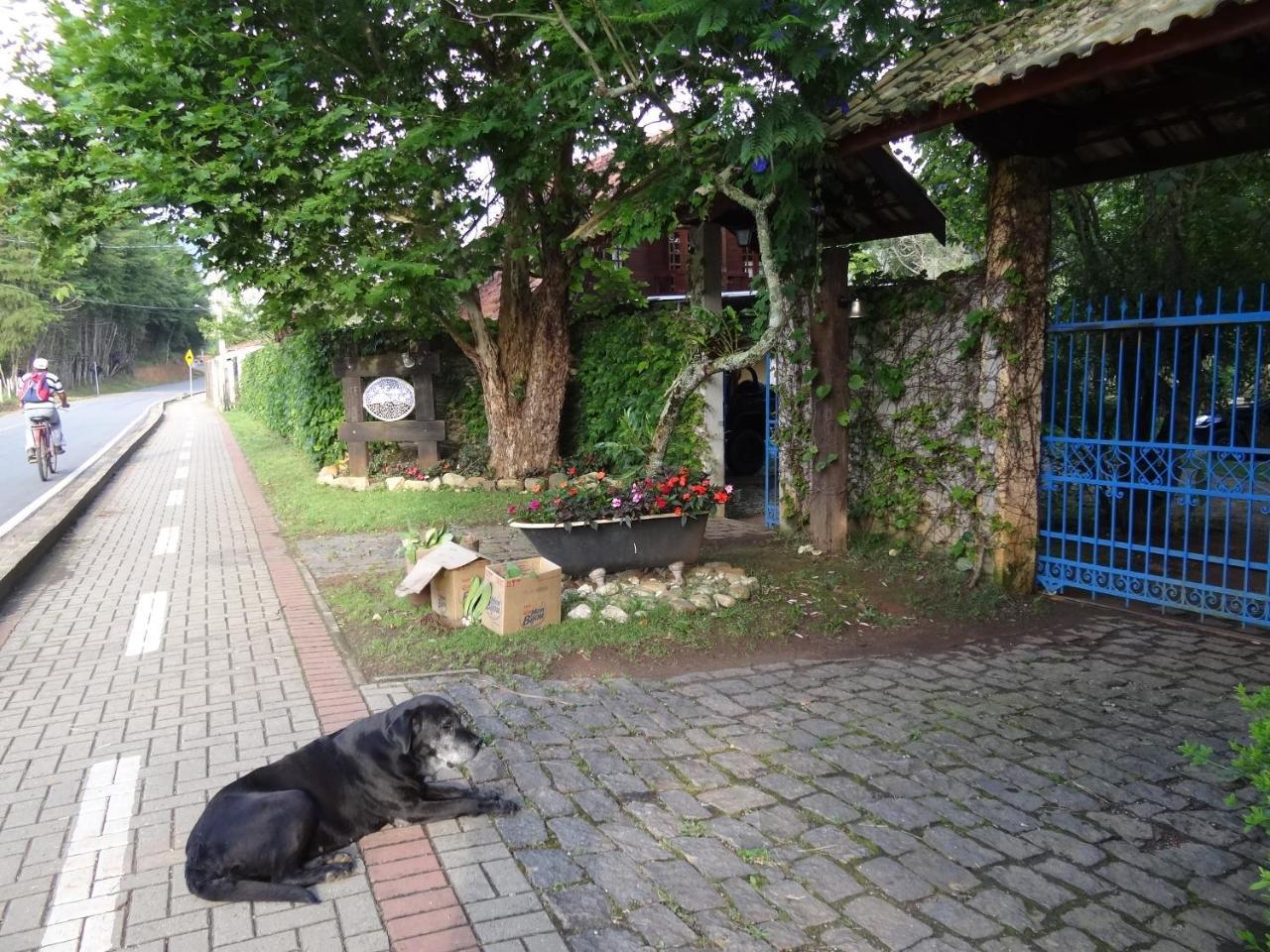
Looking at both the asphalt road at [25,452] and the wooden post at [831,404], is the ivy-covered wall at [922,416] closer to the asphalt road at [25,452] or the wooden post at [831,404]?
the wooden post at [831,404]

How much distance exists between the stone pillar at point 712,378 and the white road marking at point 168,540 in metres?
6.14

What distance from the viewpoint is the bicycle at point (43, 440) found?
1454cm

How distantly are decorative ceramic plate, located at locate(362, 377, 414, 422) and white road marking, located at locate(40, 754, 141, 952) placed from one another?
9143 millimetres

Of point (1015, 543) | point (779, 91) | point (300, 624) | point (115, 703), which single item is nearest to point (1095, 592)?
point (1015, 543)

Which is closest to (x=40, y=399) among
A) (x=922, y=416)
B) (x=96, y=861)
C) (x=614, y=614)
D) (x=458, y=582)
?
(x=458, y=582)

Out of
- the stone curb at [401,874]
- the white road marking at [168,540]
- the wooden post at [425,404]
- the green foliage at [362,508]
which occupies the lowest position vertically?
the stone curb at [401,874]

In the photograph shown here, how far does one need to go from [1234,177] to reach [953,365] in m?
5.54

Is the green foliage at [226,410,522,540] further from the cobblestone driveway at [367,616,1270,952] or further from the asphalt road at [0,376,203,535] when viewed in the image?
the cobblestone driveway at [367,616,1270,952]

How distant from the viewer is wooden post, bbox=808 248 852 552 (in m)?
7.73

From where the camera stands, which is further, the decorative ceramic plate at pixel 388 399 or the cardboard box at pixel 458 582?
the decorative ceramic plate at pixel 388 399

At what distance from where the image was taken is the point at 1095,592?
650 centimetres

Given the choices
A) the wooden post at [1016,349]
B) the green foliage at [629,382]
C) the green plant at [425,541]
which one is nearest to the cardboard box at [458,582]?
the green plant at [425,541]

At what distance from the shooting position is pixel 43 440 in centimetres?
1464

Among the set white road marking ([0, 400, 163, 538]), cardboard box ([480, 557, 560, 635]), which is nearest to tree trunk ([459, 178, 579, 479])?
white road marking ([0, 400, 163, 538])
